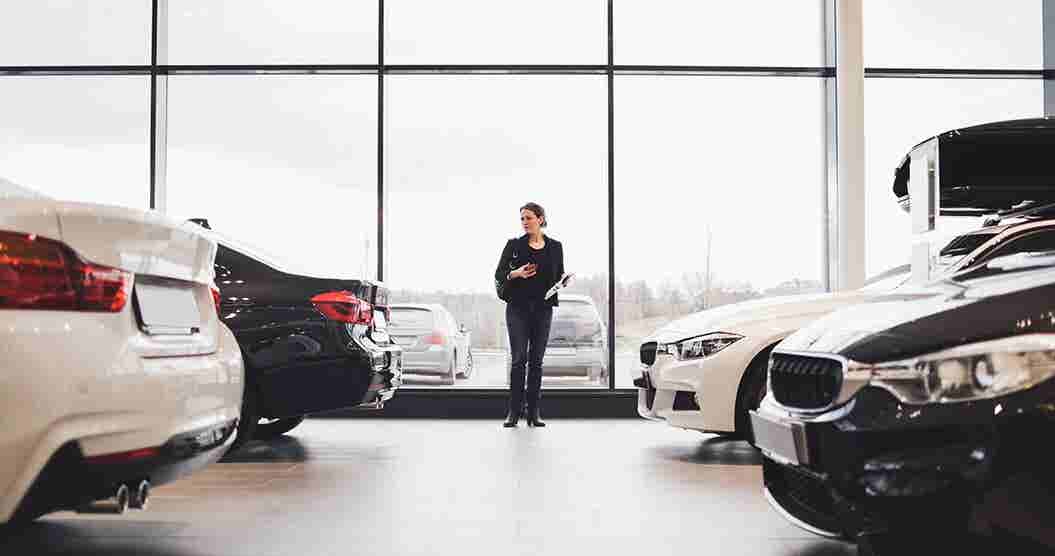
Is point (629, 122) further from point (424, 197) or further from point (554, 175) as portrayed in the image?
point (424, 197)

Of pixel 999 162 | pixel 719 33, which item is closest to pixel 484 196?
pixel 719 33

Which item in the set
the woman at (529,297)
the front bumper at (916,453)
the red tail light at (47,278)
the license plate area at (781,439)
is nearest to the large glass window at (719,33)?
the woman at (529,297)

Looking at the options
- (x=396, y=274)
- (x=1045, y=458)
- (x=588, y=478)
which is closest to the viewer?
(x=1045, y=458)

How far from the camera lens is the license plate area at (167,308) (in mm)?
2387

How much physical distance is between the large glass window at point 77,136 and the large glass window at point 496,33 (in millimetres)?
2390

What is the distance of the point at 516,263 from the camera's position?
265 inches

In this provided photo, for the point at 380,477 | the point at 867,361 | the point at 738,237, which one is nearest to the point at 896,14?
the point at 738,237

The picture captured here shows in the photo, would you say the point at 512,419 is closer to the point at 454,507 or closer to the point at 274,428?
the point at 274,428

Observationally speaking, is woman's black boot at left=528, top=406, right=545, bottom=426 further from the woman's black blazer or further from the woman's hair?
the woman's hair

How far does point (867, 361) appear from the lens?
2.10 meters

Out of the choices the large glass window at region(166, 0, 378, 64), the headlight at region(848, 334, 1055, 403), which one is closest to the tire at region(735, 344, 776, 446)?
the headlight at region(848, 334, 1055, 403)

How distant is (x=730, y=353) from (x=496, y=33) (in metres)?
4.49

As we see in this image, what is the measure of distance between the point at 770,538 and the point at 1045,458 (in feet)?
4.67

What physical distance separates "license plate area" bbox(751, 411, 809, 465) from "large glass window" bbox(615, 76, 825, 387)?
5.17 metres
